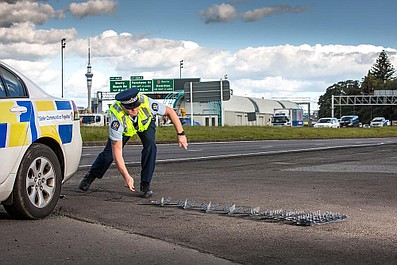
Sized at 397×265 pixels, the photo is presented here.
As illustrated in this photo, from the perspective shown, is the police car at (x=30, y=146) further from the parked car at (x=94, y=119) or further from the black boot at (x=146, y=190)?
the parked car at (x=94, y=119)

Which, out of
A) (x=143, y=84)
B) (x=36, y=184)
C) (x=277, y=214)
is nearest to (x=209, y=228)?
(x=277, y=214)

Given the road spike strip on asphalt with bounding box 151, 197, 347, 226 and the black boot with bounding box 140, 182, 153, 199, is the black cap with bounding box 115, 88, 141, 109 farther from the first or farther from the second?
the road spike strip on asphalt with bounding box 151, 197, 347, 226

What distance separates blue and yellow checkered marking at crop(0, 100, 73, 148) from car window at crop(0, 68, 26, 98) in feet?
0.42

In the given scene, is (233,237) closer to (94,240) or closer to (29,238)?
(94,240)

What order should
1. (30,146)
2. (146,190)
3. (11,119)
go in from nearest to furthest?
1. (11,119)
2. (30,146)
3. (146,190)

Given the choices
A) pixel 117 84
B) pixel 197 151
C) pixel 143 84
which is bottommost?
pixel 197 151

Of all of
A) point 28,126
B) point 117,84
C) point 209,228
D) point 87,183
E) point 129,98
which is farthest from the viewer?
point 117,84

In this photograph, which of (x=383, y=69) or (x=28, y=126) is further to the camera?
(x=383, y=69)

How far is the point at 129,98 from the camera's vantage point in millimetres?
8133

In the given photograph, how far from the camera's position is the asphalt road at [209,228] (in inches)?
206

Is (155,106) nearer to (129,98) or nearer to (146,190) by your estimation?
(129,98)

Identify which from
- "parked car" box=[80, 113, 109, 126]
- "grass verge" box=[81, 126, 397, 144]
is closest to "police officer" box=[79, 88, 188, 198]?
"grass verge" box=[81, 126, 397, 144]

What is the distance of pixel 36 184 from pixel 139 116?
1932 millimetres

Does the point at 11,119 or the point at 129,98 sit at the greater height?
the point at 129,98
